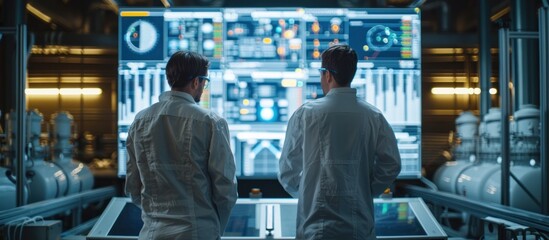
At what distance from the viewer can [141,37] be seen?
3484mm

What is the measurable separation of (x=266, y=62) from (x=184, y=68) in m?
1.26

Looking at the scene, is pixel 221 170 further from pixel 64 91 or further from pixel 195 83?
pixel 64 91

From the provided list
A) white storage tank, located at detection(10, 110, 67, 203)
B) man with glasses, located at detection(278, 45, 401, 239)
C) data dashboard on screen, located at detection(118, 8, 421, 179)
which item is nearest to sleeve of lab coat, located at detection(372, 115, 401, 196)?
man with glasses, located at detection(278, 45, 401, 239)

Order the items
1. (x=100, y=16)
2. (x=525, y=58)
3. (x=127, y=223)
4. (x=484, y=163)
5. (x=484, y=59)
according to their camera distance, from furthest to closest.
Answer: (x=100, y=16) → (x=484, y=59) → (x=484, y=163) → (x=525, y=58) → (x=127, y=223)

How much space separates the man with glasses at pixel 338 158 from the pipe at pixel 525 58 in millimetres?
4048

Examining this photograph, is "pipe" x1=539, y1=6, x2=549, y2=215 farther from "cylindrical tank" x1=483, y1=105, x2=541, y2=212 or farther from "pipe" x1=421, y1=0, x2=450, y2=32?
"pipe" x1=421, y1=0, x2=450, y2=32

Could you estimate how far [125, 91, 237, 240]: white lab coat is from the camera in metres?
2.16

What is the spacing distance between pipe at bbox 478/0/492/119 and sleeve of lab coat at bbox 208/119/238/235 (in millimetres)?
5807

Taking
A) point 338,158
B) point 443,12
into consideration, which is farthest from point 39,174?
point 443,12

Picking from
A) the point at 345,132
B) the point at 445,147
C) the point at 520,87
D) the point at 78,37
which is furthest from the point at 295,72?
the point at 445,147

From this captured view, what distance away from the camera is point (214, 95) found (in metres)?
3.48

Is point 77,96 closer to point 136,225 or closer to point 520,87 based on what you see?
point 520,87

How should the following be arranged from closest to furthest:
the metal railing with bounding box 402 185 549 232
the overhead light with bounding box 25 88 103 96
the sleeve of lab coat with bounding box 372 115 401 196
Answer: the sleeve of lab coat with bounding box 372 115 401 196 < the metal railing with bounding box 402 185 549 232 < the overhead light with bounding box 25 88 103 96

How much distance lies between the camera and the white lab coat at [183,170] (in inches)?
85.2
